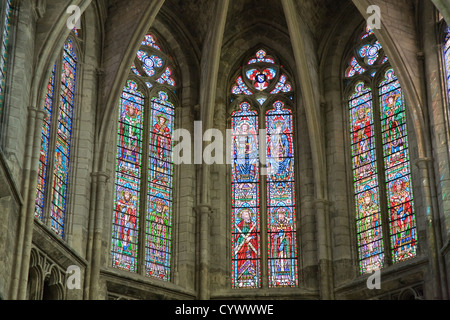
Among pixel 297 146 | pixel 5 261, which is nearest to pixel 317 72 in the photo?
pixel 297 146

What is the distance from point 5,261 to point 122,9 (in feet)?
26.4

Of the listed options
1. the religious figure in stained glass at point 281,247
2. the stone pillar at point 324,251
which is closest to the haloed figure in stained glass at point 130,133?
the religious figure in stained glass at point 281,247

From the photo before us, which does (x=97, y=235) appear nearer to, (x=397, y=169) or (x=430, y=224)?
(x=397, y=169)

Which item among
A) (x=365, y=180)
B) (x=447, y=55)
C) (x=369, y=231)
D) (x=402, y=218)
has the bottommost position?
(x=369, y=231)

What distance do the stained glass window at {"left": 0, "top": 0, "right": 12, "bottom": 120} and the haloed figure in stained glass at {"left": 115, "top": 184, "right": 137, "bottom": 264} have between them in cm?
479

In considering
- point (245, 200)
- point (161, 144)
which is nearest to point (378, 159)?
point (245, 200)

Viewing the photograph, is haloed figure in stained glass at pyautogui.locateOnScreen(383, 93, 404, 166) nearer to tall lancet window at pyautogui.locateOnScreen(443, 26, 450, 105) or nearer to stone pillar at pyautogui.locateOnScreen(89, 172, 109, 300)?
tall lancet window at pyautogui.locateOnScreen(443, 26, 450, 105)

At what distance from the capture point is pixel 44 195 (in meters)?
21.5

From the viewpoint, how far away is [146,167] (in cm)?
2438

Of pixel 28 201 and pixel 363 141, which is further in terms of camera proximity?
pixel 363 141

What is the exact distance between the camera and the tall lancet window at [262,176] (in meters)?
24.2

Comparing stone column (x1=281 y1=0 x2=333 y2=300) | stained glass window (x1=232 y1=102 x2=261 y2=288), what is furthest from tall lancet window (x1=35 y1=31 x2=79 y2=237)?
stone column (x1=281 y1=0 x2=333 y2=300)

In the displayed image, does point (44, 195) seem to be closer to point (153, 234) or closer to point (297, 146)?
point (153, 234)

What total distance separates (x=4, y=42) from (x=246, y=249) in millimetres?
7570
